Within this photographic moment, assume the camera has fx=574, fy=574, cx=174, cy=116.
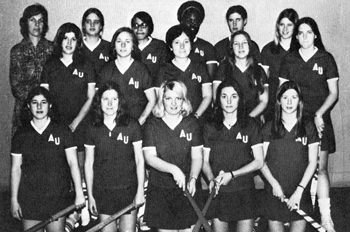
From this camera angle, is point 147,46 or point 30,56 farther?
point 147,46

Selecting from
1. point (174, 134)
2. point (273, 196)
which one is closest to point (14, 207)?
point (174, 134)

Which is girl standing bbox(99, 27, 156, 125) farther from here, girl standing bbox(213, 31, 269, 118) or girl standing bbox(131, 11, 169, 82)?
girl standing bbox(213, 31, 269, 118)

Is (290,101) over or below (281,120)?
over

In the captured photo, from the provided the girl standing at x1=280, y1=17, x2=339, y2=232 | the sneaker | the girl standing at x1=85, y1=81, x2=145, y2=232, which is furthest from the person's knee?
the girl standing at x1=85, y1=81, x2=145, y2=232

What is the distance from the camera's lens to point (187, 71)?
4.52m

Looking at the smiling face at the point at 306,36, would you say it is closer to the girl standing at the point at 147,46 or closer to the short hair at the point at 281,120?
the short hair at the point at 281,120

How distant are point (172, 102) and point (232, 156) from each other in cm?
54

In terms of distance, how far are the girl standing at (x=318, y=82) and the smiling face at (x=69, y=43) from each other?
171cm

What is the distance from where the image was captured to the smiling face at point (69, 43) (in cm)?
446

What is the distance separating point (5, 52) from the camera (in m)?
5.64

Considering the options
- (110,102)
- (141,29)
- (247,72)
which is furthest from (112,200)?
(141,29)

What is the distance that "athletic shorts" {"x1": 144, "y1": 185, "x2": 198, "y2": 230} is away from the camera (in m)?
3.75

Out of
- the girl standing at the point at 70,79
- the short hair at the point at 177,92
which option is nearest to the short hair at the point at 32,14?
the girl standing at the point at 70,79

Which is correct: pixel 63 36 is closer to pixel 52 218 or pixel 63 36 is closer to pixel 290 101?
pixel 52 218
